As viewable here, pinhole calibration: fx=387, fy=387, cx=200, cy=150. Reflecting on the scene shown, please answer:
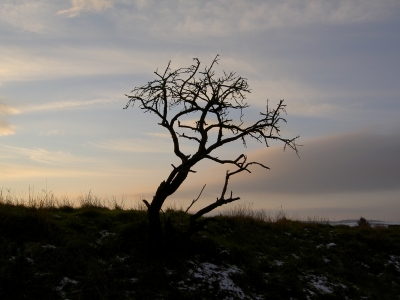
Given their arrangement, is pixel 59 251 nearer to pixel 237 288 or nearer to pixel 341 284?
pixel 237 288

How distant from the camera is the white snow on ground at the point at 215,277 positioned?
32.6 ft

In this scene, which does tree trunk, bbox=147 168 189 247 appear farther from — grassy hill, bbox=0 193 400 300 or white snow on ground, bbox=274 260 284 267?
white snow on ground, bbox=274 260 284 267

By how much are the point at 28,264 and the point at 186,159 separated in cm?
472

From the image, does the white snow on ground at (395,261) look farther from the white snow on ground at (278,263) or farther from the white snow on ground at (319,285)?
the white snow on ground at (278,263)

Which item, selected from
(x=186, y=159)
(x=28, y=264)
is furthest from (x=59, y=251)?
(x=186, y=159)

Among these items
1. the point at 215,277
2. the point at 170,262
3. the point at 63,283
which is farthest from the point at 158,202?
the point at 63,283

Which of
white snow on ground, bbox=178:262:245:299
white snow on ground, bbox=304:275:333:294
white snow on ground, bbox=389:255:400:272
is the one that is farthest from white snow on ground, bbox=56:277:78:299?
white snow on ground, bbox=389:255:400:272

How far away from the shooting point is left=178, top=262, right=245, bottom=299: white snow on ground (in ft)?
32.6

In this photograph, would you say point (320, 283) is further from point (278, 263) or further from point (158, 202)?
point (158, 202)

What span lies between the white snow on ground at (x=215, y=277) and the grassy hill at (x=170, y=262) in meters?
0.03

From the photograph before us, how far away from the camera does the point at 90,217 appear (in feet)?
42.6

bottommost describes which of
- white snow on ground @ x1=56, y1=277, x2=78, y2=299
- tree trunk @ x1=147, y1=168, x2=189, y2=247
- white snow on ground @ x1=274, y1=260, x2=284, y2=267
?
white snow on ground @ x1=56, y1=277, x2=78, y2=299

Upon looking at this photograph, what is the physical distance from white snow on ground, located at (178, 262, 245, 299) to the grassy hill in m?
0.03

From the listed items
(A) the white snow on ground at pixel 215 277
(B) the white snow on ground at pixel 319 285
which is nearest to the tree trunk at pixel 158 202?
(A) the white snow on ground at pixel 215 277
